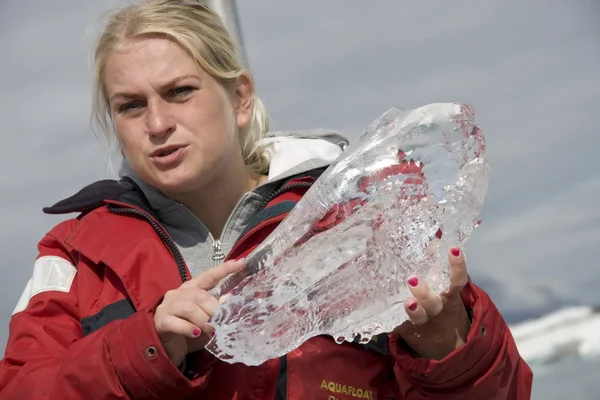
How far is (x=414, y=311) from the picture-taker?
1178 millimetres

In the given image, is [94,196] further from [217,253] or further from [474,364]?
[474,364]

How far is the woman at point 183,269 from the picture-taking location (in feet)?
4.16

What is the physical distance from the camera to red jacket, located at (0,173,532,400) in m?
1.27

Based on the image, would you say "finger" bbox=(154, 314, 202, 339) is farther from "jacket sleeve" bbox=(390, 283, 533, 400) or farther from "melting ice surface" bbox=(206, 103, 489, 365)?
"jacket sleeve" bbox=(390, 283, 533, 400)

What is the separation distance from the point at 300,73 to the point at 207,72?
183cm

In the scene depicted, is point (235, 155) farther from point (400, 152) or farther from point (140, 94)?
point (400, 152)

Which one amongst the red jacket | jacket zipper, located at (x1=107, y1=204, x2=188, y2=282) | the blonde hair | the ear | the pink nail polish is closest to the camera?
the pink nail polish

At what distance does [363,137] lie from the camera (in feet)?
4.47

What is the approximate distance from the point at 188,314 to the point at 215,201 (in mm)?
437

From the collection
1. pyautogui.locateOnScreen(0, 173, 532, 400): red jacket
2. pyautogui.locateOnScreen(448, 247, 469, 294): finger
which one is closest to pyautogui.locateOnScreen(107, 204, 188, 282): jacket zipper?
pyautogui.locateOnScreen(0, 173, 532, 400): red jacket

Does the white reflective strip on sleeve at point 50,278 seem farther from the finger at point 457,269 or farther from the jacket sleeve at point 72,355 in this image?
the finger at point 457,269

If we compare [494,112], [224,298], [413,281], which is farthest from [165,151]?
[494,112]

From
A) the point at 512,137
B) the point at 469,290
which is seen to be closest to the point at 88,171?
the point at 512,137

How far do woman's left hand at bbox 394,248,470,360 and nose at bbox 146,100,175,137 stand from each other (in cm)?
49
